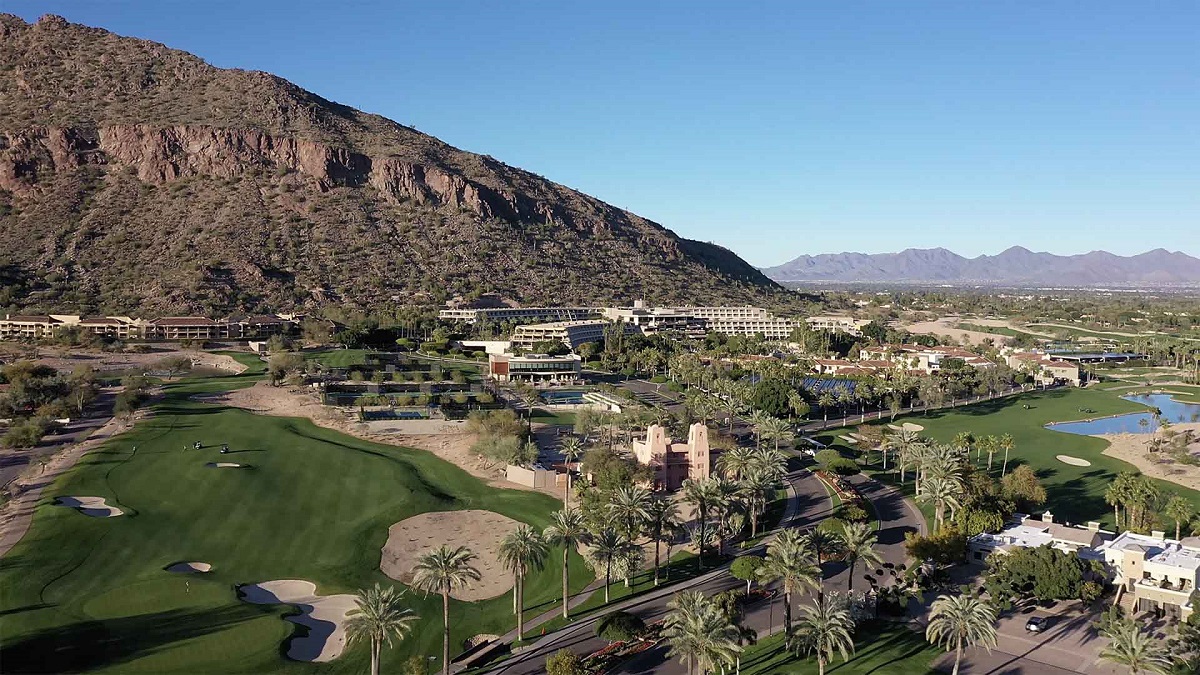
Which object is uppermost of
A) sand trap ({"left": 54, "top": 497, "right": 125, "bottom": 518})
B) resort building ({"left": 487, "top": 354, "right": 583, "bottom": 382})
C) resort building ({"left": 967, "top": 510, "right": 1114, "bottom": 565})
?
resort building ({"left": 487, "top": 354, "right": 583, "bottom": 382})

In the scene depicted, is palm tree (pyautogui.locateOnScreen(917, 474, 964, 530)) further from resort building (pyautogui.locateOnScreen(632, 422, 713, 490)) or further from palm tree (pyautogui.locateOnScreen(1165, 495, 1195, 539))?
resort building (pyautogui.locateOnScreen(632, 422, 713, 490))

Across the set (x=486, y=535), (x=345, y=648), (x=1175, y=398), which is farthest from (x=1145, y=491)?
(x=1175, y=398)

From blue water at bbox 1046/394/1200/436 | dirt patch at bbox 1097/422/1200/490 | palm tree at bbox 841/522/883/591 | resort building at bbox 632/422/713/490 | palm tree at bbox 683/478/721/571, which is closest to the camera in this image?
palm tree at bbox 841/522/883/591

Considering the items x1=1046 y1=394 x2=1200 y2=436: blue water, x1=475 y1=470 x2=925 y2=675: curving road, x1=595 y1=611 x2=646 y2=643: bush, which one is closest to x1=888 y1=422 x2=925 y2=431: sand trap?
x1=1046 y1=394 x2=1200 y2=436: blue water

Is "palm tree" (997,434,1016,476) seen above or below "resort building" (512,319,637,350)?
below

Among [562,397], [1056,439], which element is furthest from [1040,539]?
[562,397]

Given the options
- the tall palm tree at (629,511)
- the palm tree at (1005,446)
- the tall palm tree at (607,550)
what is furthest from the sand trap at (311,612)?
the palm tree at (1005,446)
